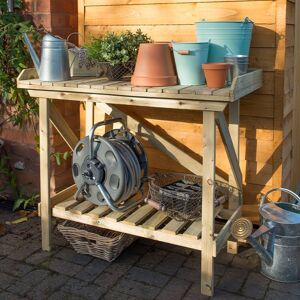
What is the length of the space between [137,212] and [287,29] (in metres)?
1.41

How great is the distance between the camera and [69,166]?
3.78m

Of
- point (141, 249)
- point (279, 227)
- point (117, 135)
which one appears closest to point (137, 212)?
point (141, 249)

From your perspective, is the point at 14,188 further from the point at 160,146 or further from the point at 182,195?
the point at 182,195

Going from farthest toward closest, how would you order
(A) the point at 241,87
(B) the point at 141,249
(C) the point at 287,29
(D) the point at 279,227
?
(B) the point at 141,249 < (C) the point at 287,29 < (D) the point at 279,227 < (A) the point at 241,87

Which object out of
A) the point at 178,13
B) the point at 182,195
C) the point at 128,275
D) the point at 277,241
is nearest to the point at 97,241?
the point at 128,275

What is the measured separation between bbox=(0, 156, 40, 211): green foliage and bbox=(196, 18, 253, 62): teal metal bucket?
1826mm

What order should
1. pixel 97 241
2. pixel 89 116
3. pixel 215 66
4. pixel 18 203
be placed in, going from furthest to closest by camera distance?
1. pixel 18 203
2. pixel 89 116
3. pixel 97 241
4. pixel 215 66

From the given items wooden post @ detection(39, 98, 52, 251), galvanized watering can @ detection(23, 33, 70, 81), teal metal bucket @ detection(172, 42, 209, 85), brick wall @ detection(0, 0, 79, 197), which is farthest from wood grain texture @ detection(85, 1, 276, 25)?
wooden post @ detection(39, 98, 52, 251)

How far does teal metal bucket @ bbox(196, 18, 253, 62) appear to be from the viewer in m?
2.75

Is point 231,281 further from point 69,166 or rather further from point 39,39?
point 39,39

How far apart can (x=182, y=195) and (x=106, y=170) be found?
45 cm

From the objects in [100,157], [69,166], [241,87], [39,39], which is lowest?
[69,166]

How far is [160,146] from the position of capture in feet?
10.8

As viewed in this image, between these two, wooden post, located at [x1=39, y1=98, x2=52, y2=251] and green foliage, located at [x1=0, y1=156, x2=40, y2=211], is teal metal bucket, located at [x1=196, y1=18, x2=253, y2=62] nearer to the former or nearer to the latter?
wooden post, located at [x1=39, y1=98, x2=52, y2=251]
